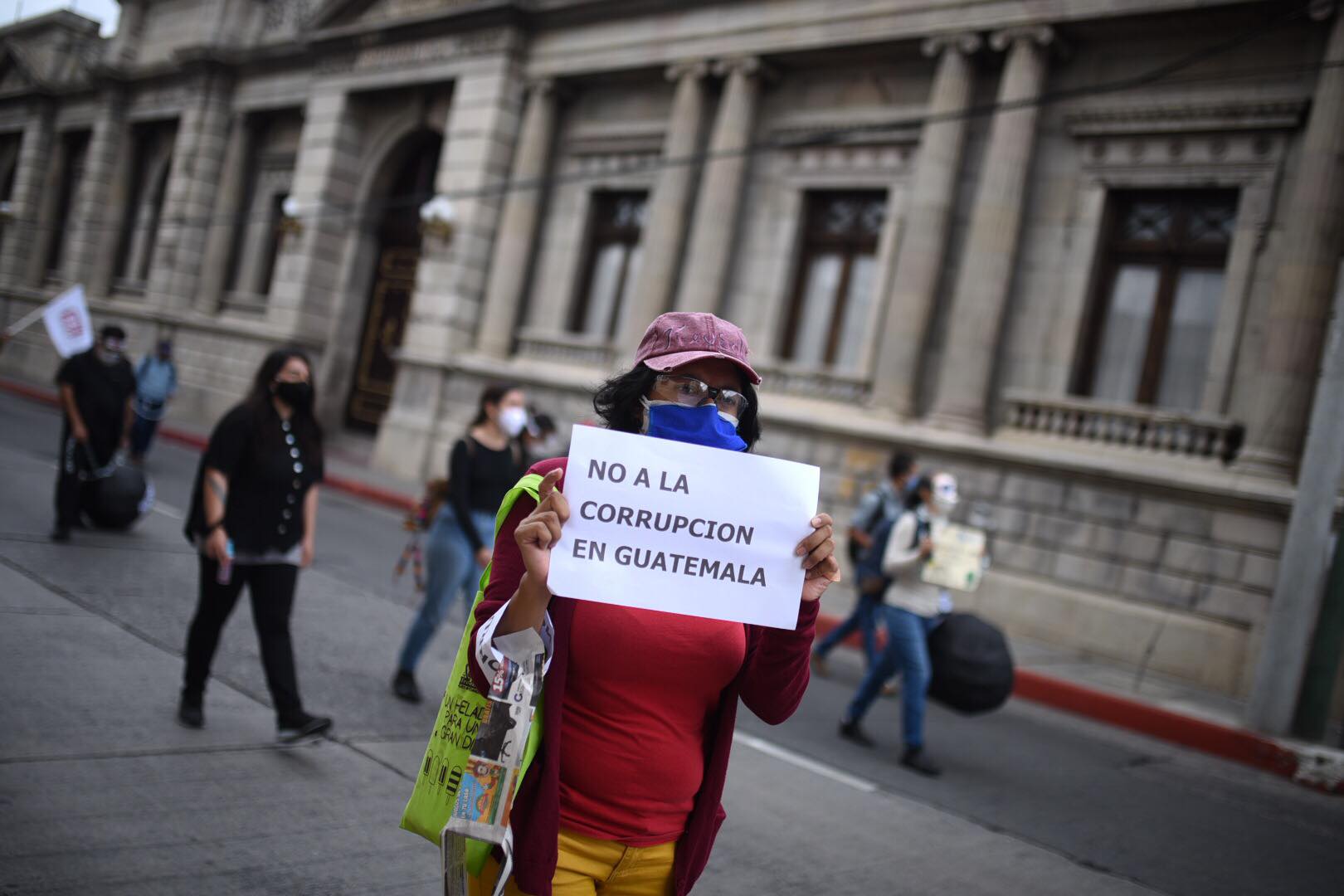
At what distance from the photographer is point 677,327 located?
94.7 inches

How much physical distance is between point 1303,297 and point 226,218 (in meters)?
23.9

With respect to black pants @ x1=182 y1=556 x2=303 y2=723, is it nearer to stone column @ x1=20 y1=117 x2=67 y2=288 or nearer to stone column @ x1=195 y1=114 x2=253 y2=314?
stone column @ x1=195 y1=114 x2=253 y2=314

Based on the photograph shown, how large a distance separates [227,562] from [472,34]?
17.8m

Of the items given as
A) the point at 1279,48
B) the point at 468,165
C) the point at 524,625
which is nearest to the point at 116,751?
the point at 524,625

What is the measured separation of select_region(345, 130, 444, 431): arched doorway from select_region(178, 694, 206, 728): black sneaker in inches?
716

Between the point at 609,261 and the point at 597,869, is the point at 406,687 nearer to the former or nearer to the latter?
the point at 597,869

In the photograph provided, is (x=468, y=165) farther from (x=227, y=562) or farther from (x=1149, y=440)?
(x=227, y=562)

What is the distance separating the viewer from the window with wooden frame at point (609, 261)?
760 inches

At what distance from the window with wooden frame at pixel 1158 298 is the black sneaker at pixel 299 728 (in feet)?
36.3

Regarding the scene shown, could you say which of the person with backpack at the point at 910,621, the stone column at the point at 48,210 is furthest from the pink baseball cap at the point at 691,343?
the stone column at the point at 48,210

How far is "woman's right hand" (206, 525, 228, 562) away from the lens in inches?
201

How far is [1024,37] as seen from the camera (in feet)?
45.5

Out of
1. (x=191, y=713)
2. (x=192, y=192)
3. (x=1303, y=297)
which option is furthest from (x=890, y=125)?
(x=192, y=192)

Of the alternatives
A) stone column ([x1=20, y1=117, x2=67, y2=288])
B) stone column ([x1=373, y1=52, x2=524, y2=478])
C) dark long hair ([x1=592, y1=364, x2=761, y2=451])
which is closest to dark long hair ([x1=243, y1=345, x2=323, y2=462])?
Answer: dark long hair ([x1=592, y1=364, x2=761, y2=451])
